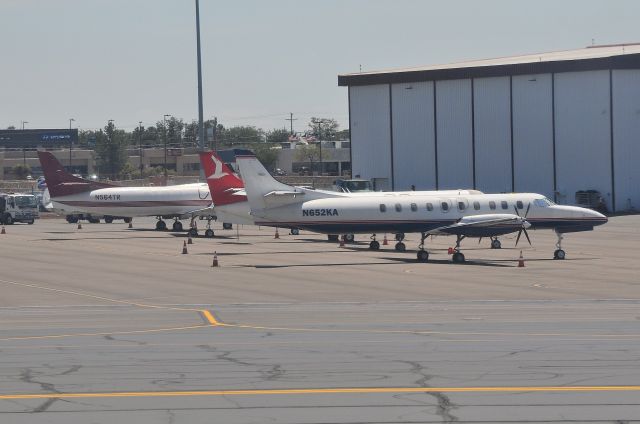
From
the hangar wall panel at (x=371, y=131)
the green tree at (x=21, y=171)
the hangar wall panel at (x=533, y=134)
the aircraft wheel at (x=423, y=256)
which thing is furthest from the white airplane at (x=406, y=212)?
the green tree at (x=21, y=171)

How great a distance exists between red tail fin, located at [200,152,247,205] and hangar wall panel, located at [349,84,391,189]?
35236 mm

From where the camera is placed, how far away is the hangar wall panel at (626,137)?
76.5m

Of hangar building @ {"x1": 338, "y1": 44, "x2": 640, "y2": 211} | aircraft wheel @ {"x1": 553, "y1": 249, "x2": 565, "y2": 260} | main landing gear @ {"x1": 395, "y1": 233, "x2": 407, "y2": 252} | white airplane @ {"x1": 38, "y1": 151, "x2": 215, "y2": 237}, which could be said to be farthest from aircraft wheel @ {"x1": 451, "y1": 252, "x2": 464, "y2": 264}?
hangar building @ {"x1": 338, "y1": 44, "x2": 640, "y2": 211}

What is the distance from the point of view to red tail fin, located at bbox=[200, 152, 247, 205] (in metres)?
49.7

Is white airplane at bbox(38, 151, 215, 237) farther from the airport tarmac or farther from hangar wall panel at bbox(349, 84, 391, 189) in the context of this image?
hangar wall panel at bbox(349, 84, 391, 189)

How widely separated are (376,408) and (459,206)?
3178 centimetres

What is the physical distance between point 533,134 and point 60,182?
116 feet

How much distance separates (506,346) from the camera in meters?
19.9

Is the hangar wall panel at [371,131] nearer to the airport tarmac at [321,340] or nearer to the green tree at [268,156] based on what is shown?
the airport tarmac at [321,340]

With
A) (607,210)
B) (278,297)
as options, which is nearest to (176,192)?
(607,210)

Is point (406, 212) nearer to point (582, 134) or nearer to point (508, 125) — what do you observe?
point (582, 134)

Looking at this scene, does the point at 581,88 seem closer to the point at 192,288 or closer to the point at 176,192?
the point at 176,192

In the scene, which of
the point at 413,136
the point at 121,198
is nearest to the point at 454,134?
the point at 413,136

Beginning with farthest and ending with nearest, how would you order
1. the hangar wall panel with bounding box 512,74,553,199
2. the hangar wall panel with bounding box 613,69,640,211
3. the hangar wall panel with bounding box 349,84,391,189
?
the hangar wall panel with bounding box 349,84,391,189 → the hangar wall panel with bounding box 512,74,553,199 → the hangar wall panel with bounding box 613,69,640,211
